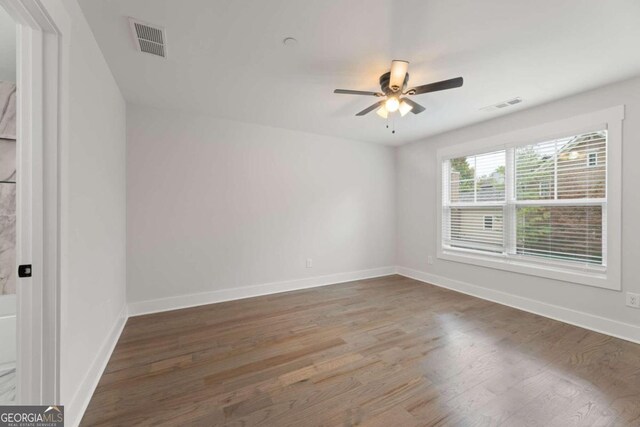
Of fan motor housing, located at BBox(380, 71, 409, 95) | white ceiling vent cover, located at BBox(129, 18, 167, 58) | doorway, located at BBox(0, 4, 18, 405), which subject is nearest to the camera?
white ceiling vent cover, located at BBox(129, 18, 167, 58)

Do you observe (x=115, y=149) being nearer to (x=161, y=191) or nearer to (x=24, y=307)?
(x=161, y=191)

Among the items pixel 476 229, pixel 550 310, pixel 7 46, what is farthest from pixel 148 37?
pixel 550 310

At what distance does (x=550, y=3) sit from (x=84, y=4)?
9.30 feet

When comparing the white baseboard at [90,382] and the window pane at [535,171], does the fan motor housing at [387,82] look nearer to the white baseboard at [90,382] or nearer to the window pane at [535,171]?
the window pane at [535,171]

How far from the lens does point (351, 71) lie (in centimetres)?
225

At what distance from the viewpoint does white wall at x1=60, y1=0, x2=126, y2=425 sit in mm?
1361

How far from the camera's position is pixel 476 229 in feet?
12.3

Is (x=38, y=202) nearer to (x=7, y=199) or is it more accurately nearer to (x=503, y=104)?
(x=7, y=199)

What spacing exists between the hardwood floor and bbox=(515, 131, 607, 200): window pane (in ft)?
4.81

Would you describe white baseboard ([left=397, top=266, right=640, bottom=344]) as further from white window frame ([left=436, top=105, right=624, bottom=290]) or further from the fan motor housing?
the fan motor housing

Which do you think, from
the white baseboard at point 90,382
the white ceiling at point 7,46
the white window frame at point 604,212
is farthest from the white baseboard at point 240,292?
the white ceiling at point 7,46

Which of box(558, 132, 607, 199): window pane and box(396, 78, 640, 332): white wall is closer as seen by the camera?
box(396, 78, 640, 332): white wall

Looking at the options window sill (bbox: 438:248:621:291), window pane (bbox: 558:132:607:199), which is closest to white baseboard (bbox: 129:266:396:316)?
window sill (bbox: 438:248:621:291)

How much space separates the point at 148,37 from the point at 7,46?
1017mm
